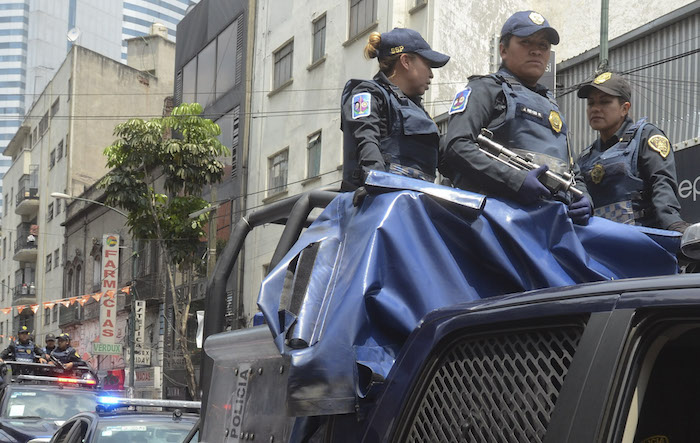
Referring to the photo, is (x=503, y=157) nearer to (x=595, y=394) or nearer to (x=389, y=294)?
(x=389, y=294)

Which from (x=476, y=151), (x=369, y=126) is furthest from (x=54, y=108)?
(x=476, y=151)

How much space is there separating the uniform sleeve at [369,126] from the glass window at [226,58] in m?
26.8

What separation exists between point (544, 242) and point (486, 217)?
23cm

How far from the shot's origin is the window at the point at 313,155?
82.6 feet

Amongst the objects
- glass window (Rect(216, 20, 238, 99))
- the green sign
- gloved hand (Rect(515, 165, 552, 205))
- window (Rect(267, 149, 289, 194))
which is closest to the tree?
window (Rect(267, 149, 289, 194))

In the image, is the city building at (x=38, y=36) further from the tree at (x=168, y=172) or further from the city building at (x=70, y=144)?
the tree at (x=168, y=172)

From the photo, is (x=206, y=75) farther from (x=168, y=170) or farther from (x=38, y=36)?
(x=38, y=36)

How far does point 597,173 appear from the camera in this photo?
417cm

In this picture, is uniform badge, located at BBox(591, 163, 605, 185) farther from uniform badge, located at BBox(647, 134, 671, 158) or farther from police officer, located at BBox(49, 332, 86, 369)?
police officer, located at BBox(49, 332, 86, 369)

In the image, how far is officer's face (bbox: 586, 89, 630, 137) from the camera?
14.3 feet

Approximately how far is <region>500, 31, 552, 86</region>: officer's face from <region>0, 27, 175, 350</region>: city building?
43493mm

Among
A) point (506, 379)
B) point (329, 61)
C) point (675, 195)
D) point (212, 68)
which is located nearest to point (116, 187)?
point (329, 61)

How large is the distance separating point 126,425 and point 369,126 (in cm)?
553

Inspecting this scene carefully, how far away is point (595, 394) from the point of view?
5.88ft
